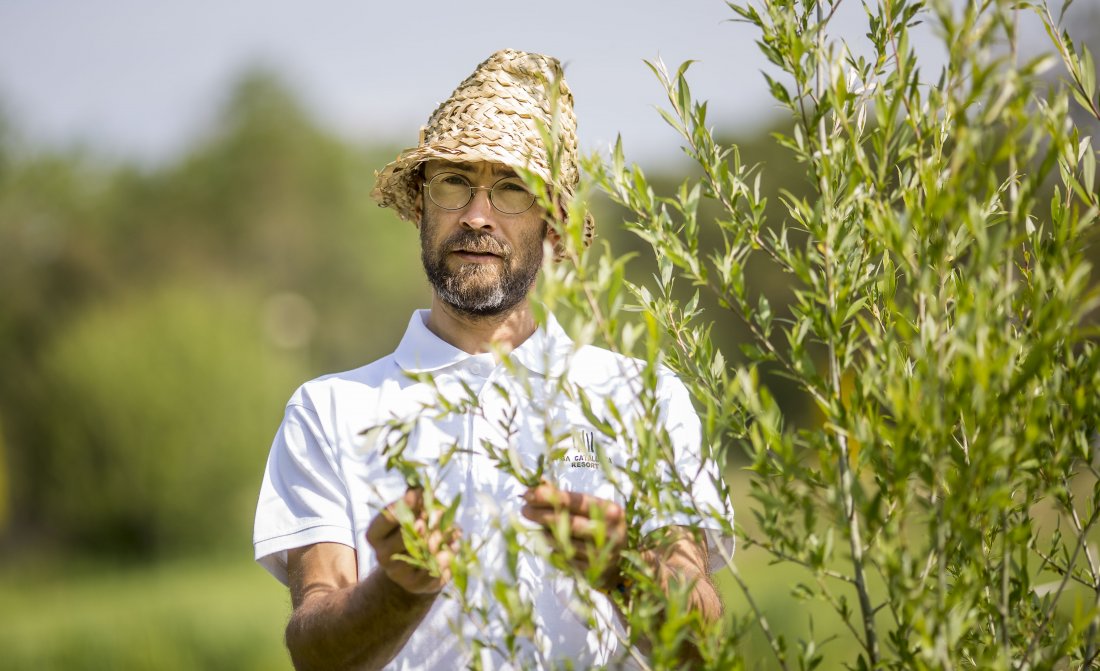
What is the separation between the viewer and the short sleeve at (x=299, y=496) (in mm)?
3018

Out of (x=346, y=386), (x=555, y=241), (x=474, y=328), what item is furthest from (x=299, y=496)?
(x=555, y=241)

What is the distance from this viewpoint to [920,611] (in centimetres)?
159

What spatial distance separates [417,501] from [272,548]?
1.33 meters

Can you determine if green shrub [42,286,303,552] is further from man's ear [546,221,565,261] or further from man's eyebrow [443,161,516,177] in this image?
man's eyebrow [443,161,516,177]

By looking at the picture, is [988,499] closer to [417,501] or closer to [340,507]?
[417,501]

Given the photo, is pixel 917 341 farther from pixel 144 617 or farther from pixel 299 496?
pixel 144 617

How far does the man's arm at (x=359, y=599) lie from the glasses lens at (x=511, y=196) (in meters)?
1.21

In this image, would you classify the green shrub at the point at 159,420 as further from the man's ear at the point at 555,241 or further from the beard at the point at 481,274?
the beard at the point at 481,274

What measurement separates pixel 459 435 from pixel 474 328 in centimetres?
72

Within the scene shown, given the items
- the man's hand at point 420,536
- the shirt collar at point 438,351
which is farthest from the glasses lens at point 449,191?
the man's hand at point 420,536

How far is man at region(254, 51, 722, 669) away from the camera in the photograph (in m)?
2.53

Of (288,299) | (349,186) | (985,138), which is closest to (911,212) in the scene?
(985,138)

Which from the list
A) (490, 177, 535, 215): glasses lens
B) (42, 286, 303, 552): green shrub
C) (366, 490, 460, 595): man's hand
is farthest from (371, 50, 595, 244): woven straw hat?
(42, 286, 303, 552): green shrub

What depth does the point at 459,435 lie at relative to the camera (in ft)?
9.60
